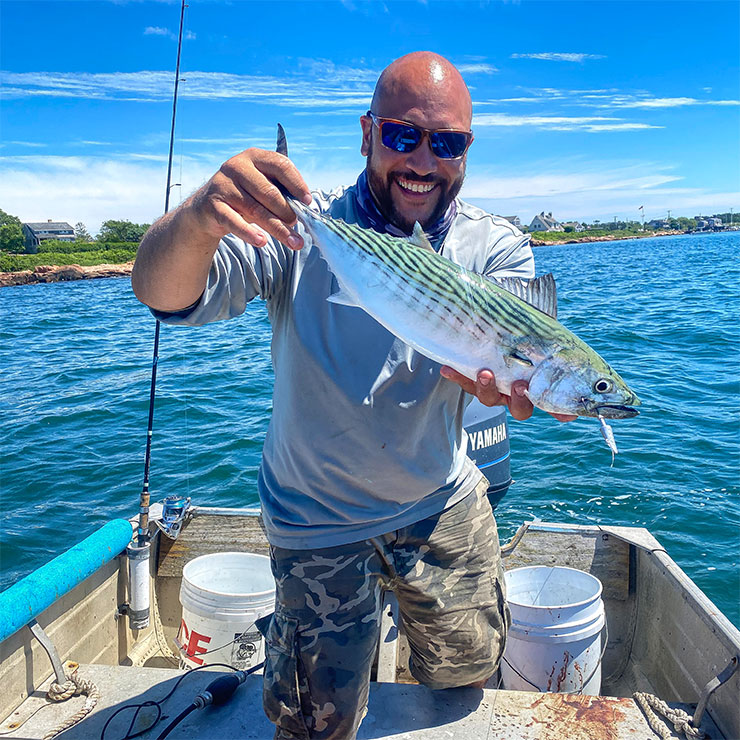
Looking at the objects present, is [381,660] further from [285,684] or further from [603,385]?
[603,385]

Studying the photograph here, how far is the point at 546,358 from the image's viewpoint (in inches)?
96.3

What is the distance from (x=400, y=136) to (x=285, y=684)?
260 centimetres

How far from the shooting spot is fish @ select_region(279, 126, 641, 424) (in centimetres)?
242

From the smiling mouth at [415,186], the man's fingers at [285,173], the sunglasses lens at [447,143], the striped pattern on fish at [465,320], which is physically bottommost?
the striped pattern on fish at [465,320]

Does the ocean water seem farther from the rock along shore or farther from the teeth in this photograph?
the rock along shore

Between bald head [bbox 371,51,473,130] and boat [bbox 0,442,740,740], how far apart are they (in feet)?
9.53

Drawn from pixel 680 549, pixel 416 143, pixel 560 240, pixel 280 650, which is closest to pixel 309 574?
pixel 280 650

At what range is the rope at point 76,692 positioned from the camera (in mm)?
3346

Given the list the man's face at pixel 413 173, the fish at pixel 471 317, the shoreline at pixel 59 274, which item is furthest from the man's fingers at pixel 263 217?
the shoreline at pixel 59 274

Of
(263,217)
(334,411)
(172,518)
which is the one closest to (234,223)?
(263,217)

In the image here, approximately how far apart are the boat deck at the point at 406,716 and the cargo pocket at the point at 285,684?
0.29m

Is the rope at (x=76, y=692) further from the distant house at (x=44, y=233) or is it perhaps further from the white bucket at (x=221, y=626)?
the distant house at (x=44, y=233)

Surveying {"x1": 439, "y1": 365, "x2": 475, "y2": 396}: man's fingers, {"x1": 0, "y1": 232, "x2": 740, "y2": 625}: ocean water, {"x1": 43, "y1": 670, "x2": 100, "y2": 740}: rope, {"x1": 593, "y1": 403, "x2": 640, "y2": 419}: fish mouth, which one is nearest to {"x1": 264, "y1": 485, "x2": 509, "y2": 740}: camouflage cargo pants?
{"x1": 439, "y1": 365, "x2": 475, "y2": 396}: man's fingers

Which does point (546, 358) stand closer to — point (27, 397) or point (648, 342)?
point (27, 397)
